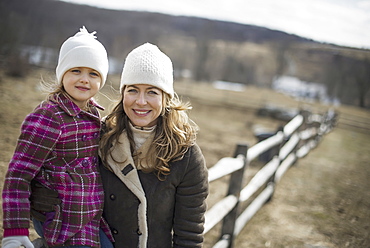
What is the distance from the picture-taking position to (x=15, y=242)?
4.35ft

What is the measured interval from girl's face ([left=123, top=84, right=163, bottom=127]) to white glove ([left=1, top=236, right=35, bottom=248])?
27.3 inches

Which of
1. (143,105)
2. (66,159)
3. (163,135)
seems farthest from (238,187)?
(66,159)

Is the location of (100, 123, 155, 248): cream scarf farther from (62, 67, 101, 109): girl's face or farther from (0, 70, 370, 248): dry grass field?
(0, 70, 370, 248): dry grass field

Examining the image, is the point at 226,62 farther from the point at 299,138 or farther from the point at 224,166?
the point at 224,166

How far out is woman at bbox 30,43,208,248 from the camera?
5.49 feet

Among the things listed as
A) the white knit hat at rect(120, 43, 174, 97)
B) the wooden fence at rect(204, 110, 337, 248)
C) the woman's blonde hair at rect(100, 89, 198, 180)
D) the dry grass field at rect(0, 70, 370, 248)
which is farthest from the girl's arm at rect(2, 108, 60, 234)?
the wooden fence at rect(204, 110, 337, 248)

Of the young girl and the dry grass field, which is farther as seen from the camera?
the dry grass field

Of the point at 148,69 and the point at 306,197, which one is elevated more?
the point at 148,69

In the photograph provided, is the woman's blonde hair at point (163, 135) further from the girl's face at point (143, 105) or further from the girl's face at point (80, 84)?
the girl's face at point (80, 84)

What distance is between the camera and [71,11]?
215ft

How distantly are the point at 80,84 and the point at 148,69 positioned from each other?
328 millimetres

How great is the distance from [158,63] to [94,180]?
25.2 inches

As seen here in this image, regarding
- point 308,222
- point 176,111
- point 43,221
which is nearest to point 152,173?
point 176,111

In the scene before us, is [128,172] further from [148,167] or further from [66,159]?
[66,159]
